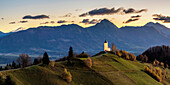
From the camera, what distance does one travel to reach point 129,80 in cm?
11719

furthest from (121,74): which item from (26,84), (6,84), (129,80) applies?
(6,84)

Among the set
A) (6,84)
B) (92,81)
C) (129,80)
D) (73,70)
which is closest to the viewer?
(6,84)

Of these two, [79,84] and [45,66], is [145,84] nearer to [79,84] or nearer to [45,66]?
[79,84]

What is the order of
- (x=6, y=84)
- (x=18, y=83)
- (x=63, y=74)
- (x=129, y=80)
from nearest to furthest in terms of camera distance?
(x=6, y=84), (x=18, y=83), (x=63, y=74), (x=129, y=80)

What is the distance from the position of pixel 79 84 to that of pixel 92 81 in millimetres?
9160

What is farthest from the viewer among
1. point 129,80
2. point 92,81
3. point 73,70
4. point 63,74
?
point 129,80

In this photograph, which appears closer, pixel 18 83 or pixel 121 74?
pixel 18 83

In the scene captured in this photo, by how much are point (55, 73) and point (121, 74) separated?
45379mm

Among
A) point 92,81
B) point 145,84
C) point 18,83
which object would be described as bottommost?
point 145,84

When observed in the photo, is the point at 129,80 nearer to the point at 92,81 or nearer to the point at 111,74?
the point at 111,74

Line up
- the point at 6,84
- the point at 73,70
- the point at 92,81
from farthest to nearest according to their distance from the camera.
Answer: the point at 73,70
the point at 92,81
the point at 6,84

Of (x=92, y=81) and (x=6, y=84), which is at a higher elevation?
(x=6, y=84)

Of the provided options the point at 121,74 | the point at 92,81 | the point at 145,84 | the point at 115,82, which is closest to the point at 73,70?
the point at 92,81

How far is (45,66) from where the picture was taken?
3937 inches
